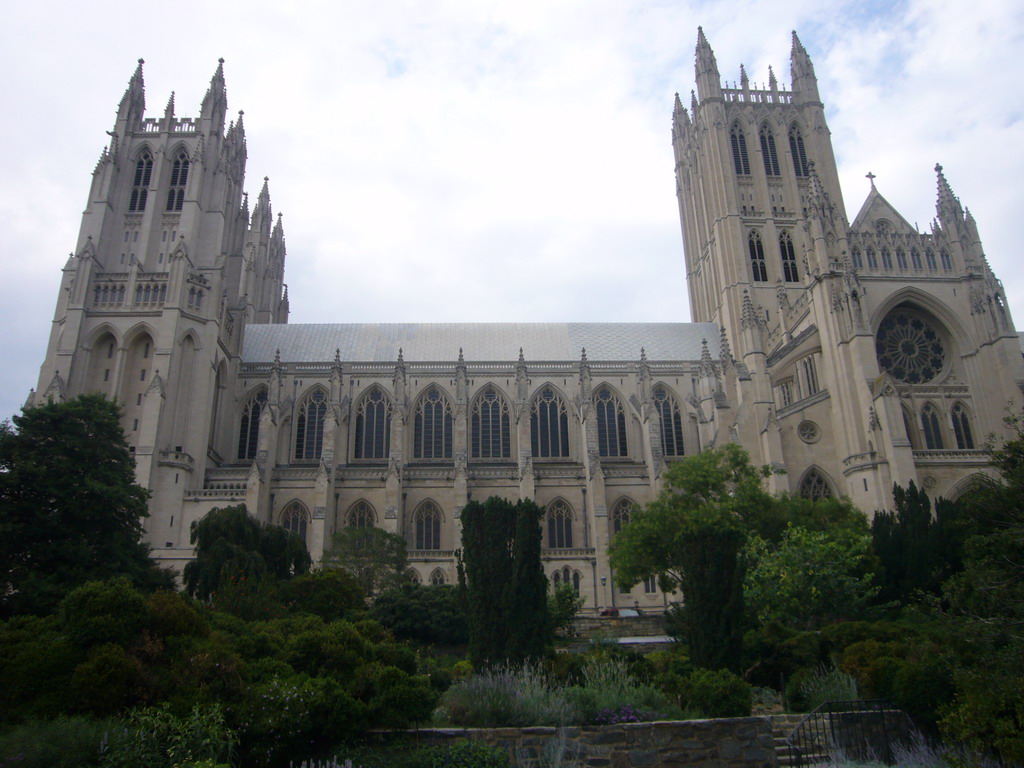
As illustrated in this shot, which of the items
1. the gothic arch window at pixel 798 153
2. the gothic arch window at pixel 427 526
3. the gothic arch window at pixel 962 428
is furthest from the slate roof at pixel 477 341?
the gothic arch window at pixel 962 428

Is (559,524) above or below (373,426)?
below

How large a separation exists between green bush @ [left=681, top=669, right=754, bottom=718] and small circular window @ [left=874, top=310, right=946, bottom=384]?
32.1 metres

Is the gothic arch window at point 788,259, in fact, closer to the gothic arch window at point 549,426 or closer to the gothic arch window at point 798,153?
the gothic arch window at point 798,153

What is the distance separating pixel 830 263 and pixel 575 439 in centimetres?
1838

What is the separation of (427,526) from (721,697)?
30.1 meters

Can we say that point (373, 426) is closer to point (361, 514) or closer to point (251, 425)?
point (361, 514)

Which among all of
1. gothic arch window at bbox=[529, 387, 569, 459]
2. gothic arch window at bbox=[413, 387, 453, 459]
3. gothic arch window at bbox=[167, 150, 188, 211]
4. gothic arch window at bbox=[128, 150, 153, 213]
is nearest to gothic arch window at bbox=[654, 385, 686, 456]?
gothic arch window at bbox=[529, 387, 569, 459]

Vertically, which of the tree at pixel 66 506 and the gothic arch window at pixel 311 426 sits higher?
the gothic arch window at pixel 311 426

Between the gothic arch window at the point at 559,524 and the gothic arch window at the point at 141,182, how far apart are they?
104 ft

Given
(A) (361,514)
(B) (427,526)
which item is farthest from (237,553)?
(B) (427,526)

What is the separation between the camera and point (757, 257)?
57562mm

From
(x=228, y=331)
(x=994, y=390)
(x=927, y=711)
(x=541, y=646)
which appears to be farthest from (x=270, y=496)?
(x=994, y=390)

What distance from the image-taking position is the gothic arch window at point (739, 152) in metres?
59.9

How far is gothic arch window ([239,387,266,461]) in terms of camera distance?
49.2 meters
